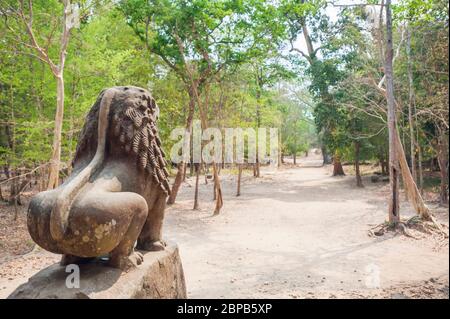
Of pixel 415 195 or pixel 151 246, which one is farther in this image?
pixel 415 195

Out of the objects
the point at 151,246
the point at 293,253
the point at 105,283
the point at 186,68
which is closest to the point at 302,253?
the point at 293,253

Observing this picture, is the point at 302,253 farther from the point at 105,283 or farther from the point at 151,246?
the point at 105,283

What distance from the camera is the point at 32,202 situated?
106 inches

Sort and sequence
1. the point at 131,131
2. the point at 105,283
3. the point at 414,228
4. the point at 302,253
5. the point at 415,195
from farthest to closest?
the point at 415,195
the point at 414,228
the point at 302,253
the point at 131,131
the point at 105,283

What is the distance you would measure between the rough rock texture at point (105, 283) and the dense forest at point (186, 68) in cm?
Result: 465

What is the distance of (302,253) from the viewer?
7.02 meters

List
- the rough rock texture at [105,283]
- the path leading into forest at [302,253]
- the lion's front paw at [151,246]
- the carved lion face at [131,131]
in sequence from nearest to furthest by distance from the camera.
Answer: the rough rock texture at [105,283] → the carved lion face at [131,131] → the lion's front paw at [151,246] → the path leading into forest at [302,253]

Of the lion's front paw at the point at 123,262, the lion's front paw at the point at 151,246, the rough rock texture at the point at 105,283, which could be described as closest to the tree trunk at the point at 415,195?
the lion's front paw at the point at 151,246

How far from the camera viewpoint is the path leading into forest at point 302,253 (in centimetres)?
501

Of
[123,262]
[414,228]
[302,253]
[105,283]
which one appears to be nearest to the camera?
[105,283]

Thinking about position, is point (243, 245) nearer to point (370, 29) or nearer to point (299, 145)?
point (370, 29)

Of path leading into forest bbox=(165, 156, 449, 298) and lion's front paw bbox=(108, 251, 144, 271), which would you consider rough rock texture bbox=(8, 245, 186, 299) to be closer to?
lion's front paw bbox=(108, 251, 144, 271)

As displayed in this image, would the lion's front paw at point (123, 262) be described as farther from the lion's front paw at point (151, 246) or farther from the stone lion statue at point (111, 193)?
the lion's front paw at point (151, 246)

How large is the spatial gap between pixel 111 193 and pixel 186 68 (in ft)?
30.0
